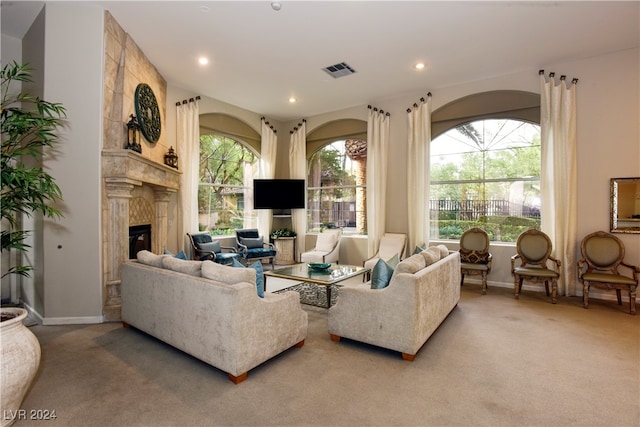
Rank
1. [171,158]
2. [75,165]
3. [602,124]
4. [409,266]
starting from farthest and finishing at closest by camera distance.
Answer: [171,158] → [602,124] → [75,165] → [409,266]

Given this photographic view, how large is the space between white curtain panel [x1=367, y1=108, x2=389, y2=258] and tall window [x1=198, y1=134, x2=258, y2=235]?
284cm

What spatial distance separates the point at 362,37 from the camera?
4191 mm

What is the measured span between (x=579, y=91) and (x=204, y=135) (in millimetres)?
6571

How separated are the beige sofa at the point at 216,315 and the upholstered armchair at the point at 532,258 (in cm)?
345

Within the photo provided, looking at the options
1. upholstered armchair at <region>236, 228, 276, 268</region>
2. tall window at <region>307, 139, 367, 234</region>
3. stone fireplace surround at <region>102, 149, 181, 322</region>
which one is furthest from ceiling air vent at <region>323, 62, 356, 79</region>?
upholstered armchair at <region>236, 228, 276, 268</region>

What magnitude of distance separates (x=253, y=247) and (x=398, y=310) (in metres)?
4.55

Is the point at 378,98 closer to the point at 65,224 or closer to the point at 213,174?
the point at 213,174

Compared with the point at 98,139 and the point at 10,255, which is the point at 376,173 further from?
the point at 10,255

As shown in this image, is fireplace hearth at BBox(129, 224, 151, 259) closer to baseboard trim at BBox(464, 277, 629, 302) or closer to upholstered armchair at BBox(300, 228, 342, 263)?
upholstered armchair at BBox(300, 228, 342, 263)

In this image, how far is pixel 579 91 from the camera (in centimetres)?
481

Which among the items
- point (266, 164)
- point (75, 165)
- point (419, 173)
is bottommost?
point (75, 165)

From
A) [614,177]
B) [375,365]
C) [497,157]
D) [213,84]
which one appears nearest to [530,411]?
[375,365]

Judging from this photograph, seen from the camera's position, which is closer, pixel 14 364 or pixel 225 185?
pixel 14 364

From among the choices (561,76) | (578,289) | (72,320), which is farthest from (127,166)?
(578,289)
